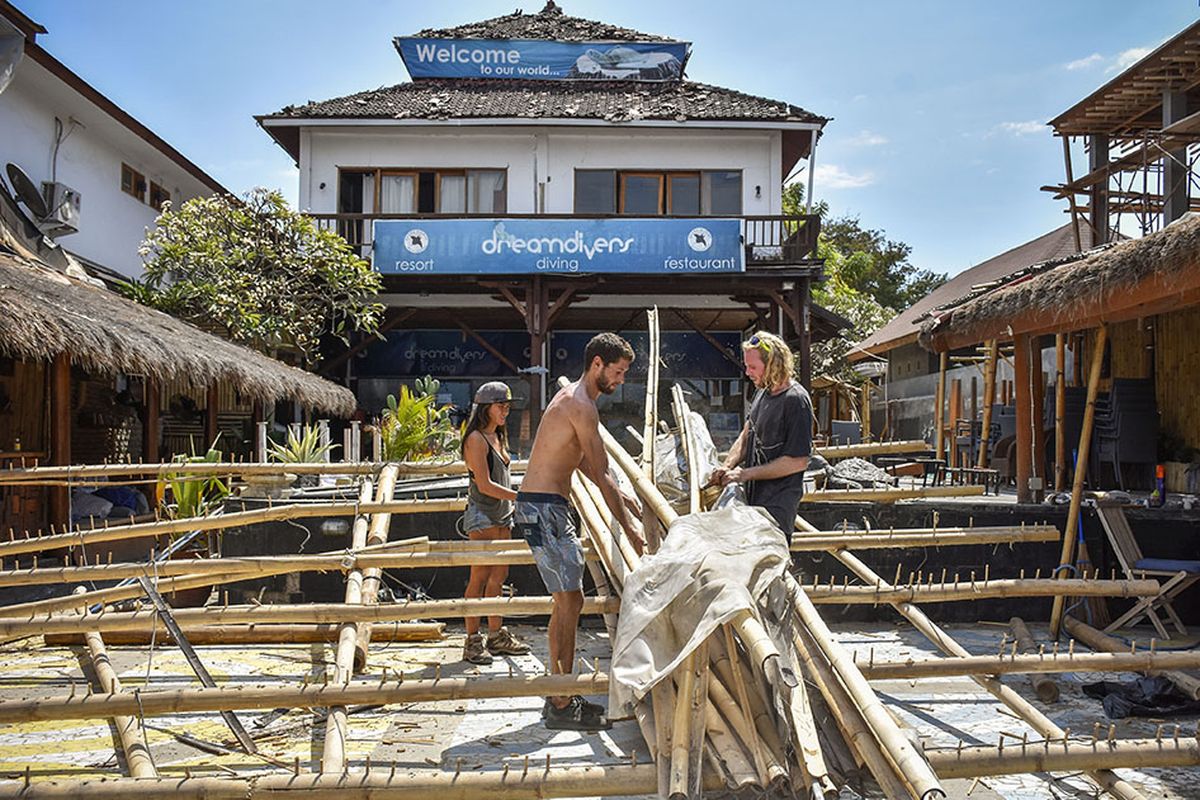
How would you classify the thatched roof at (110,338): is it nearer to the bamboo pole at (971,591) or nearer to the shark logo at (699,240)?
the shark logo at (699,240)

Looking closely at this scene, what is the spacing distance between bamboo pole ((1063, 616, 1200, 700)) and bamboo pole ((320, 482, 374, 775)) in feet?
11.5

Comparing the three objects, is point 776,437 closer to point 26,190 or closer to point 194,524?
point 194,524

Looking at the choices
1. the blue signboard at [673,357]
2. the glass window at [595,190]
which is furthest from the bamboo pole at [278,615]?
the glass window at [595,190]

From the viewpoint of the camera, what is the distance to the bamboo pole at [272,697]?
10.6 ft

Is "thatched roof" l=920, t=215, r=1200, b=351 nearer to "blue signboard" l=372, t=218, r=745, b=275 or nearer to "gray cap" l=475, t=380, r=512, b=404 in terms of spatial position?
"gray cap" l=475, t=380, r=512, b=404

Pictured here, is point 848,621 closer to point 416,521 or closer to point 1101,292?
point 1101,292

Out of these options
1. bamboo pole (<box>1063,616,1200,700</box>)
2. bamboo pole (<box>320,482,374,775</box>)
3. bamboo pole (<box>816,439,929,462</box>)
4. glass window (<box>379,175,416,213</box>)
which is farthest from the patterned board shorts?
glass window (<box>379,175,416,213</box>)

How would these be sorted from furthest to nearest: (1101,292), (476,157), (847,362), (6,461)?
(847,362), (476,157), (6,461), (1101,292)

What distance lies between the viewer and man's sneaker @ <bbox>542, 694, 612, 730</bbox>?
4.18 metres

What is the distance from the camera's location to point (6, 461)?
8.87m

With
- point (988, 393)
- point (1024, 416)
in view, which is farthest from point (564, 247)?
point (1024, 416)

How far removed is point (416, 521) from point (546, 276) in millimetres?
6874

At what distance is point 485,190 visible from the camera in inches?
604

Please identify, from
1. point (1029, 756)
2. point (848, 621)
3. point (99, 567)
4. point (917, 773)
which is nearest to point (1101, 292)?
point (848, 621)
